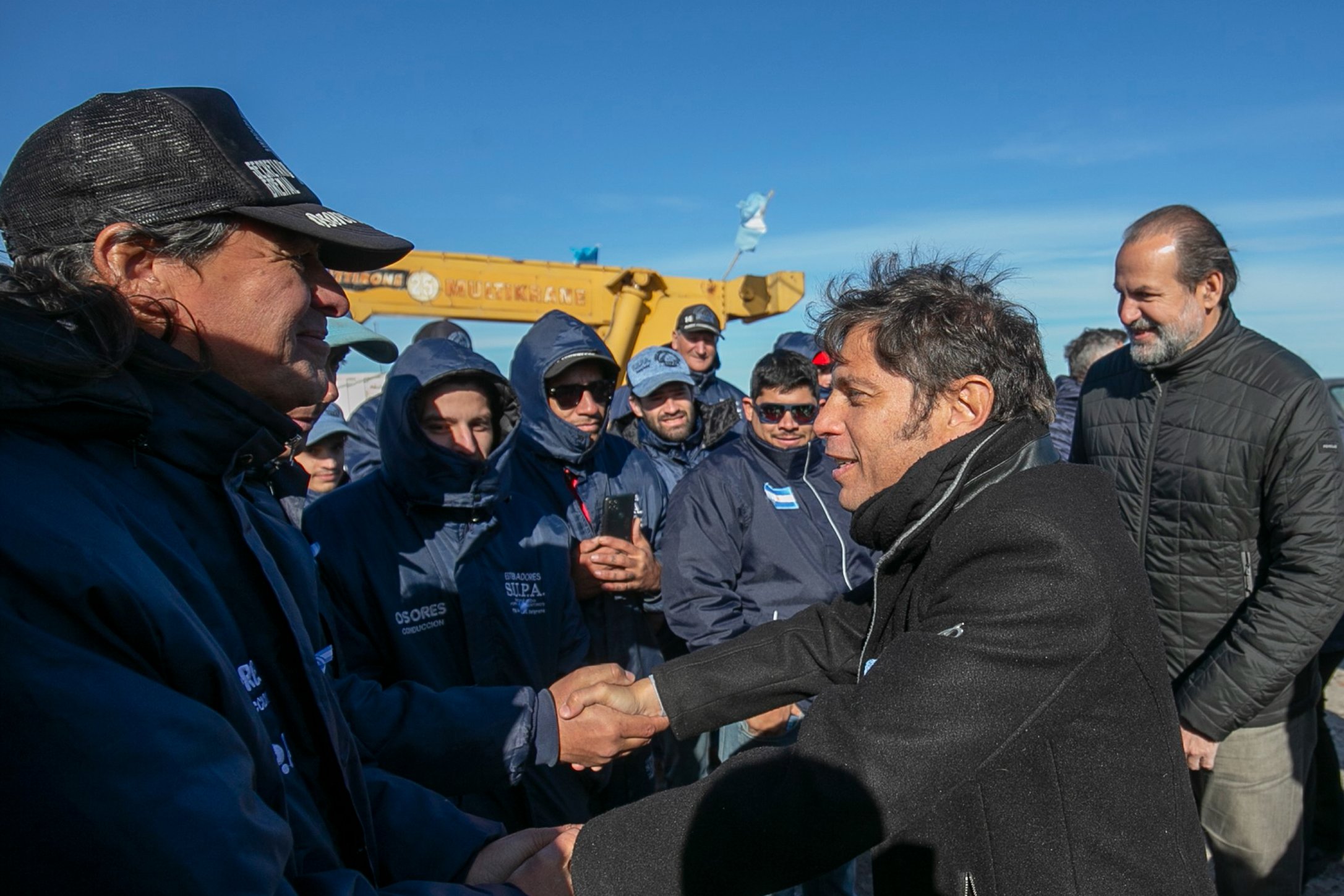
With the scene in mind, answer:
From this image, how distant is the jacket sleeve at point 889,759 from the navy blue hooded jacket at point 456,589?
2.67ft

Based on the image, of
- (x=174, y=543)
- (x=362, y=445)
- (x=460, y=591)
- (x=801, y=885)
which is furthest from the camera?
(x=362, y=445)

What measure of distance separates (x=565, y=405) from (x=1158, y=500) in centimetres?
261

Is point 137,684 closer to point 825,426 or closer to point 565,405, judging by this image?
point 825,426

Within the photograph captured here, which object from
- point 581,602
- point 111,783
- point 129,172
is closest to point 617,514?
point 581,602

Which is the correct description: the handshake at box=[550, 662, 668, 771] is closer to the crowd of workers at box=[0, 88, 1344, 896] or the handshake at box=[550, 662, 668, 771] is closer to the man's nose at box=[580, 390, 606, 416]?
the crowd of workers at box=[0, 88, 1344, 896]

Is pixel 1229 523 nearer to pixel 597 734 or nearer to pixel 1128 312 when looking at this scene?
pixel 1128 312

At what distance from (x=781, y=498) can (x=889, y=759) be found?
7.83ft

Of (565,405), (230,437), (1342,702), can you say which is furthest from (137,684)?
(1342,702)

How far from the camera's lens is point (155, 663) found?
3.38ft

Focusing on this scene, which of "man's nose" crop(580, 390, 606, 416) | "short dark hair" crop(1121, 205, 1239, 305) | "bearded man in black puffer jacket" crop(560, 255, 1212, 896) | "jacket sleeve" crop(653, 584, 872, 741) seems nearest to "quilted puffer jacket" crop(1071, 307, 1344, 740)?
"short dark hair" crop(1121, 205, 1239, 305)

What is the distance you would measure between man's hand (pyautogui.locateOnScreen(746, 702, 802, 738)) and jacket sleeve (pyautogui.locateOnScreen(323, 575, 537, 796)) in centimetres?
160

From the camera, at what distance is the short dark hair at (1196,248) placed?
3434 millimetres

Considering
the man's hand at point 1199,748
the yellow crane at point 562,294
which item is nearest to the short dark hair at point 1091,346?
the man's hand at point 1199,748

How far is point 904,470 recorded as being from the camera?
2205mm
